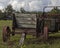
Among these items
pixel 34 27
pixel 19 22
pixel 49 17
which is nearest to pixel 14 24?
pixel 19 22

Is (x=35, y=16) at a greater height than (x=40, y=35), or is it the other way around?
(x=35, y=16)

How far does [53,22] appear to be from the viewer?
1220cm

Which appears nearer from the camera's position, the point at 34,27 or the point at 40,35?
the point at 40,35

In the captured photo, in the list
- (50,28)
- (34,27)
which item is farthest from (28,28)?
(50,28)

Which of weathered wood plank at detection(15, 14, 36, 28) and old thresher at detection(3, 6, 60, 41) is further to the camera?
weathered wood plank at detection(15, 14, 36, 28)

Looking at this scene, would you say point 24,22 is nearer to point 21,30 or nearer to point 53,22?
point 21,30

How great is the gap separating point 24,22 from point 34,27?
2.17 feet

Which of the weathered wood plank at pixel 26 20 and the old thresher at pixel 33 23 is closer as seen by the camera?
the old thresher at pixel 33 23

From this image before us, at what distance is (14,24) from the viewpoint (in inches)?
486

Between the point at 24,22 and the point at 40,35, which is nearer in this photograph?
the point at 40,35

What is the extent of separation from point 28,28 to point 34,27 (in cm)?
35

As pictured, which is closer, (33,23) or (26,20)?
(33,23)

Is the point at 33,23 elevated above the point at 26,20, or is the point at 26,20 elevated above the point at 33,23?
the point at 26,20

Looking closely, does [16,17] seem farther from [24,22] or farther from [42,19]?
[42,19]
